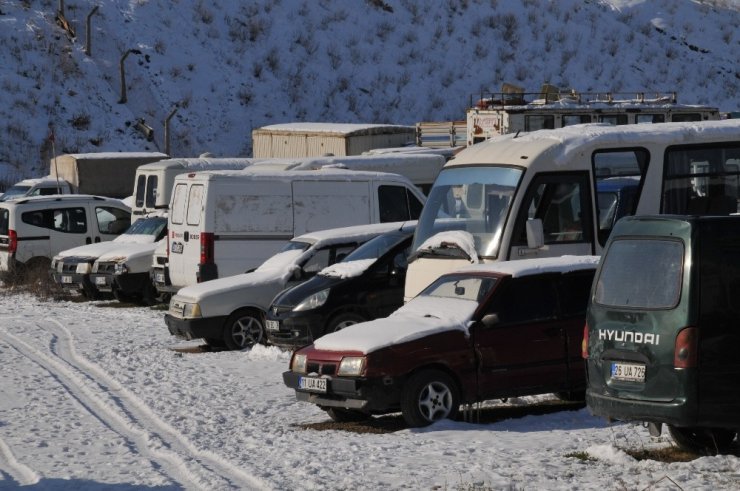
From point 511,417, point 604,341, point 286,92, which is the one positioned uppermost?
point 286,92

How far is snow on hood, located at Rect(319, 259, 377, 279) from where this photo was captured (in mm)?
16797

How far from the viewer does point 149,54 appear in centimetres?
5822

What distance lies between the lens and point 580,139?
16328 mm

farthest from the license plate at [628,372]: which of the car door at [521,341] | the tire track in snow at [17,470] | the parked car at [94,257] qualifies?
the parked car at [94,257]

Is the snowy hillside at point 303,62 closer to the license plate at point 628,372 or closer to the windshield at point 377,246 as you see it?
the windshield at point 377,246

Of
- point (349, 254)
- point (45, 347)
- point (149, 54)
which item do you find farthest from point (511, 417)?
point (149, 54)

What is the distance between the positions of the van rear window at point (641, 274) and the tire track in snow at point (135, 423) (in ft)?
10.1

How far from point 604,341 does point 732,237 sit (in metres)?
1.29

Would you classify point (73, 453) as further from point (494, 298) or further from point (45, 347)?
point (45, 347)

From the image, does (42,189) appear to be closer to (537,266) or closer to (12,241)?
(12,241)

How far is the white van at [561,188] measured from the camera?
15734 millimetres

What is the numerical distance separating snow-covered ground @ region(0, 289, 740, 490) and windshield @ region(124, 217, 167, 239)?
29.2ft

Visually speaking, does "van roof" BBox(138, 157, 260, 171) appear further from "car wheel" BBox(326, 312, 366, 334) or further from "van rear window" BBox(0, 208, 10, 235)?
"car wheel" BBox(326, 312, 366, 334)

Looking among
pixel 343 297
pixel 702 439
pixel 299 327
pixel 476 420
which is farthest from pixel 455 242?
pixel 702 439
